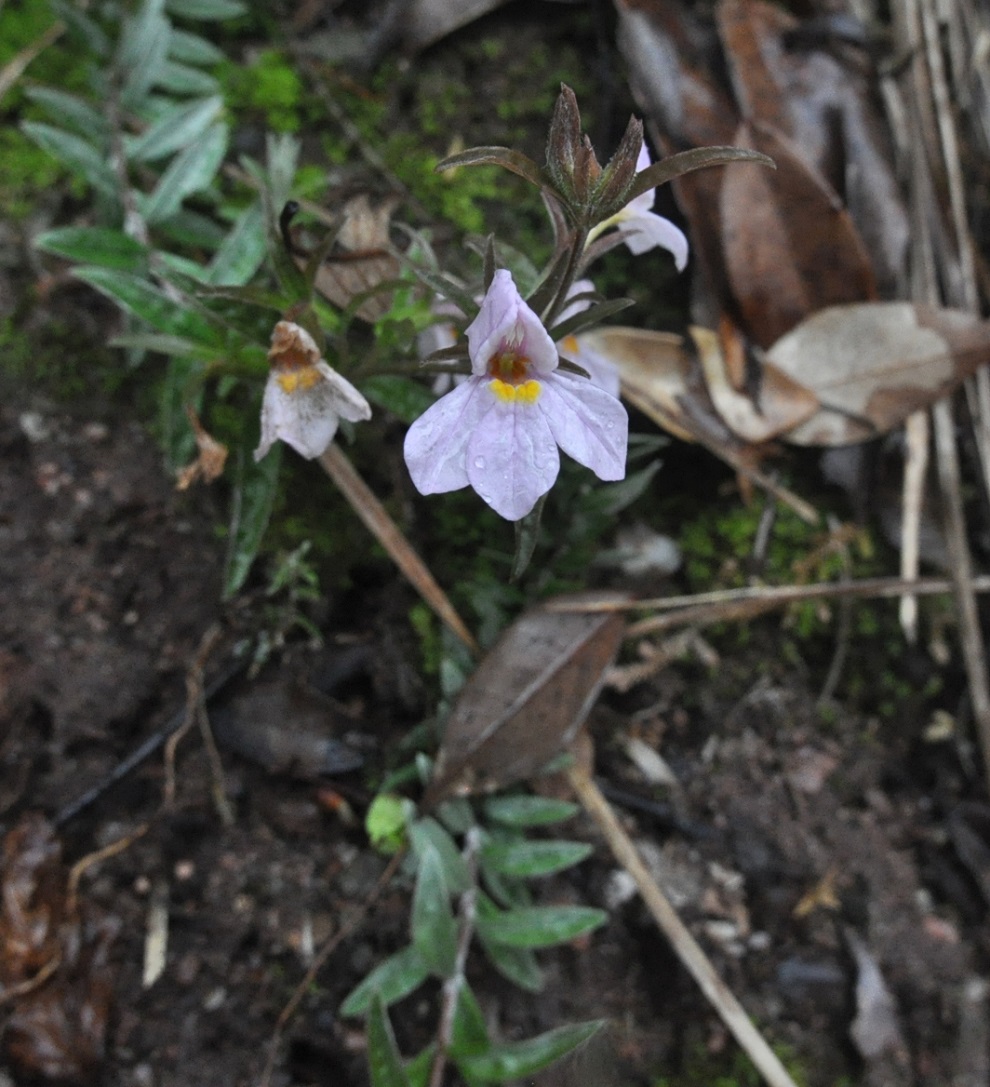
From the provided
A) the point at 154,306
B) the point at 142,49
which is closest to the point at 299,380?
the point at 154,306

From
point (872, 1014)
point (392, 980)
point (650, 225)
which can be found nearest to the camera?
point (650, 225)

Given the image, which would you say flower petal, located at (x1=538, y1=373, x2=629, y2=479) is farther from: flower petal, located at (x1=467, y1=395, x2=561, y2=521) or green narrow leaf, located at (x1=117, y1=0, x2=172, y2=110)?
green narrow leaf, located at (x1=117, y1=0, x2=172, y2=110)

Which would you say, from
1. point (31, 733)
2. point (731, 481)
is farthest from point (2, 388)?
point (731, 481)

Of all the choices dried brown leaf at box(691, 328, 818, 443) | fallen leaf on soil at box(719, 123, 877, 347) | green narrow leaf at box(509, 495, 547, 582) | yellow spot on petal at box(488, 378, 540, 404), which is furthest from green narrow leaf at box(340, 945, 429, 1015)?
fallen leaf on soil at box(719, 123, 877, 347)

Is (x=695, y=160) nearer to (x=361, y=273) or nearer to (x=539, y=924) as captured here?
(x=361, y=273)

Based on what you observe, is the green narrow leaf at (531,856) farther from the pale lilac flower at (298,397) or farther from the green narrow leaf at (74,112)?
the green narrow leaf at (74,112)
